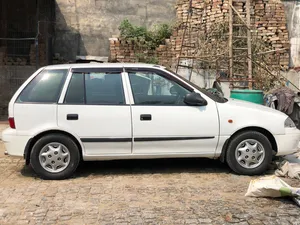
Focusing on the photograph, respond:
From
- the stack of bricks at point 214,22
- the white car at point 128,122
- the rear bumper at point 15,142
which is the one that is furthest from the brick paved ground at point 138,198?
the stack of bricks at point 214,22

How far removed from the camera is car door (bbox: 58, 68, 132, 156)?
537 cm

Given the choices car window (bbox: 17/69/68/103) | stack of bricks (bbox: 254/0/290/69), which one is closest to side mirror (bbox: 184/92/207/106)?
car window (bbox: 17/69/68/103)

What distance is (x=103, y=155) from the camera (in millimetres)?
5488

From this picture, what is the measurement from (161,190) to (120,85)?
5.54 feet

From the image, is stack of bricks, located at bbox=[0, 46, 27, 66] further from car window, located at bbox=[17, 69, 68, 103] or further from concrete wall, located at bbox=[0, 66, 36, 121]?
car window, located at bbox=[17, 69, 68, 103]

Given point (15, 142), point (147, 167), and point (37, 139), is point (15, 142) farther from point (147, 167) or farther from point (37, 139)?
point (147, 167)

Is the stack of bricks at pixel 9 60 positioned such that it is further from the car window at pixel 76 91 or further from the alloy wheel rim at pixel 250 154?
the alloy wheel rim at pixel 250 154

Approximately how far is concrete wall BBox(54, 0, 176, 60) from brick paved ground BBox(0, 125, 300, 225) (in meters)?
7.25

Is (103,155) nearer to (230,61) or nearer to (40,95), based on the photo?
(40,95)

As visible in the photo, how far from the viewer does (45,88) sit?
18.1 feet

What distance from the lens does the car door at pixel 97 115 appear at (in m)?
5.37

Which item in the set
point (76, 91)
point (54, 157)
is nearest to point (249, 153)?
point (76, 91)

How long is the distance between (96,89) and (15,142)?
1404 millimetres

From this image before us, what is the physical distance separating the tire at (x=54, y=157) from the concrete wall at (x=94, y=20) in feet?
25.6
